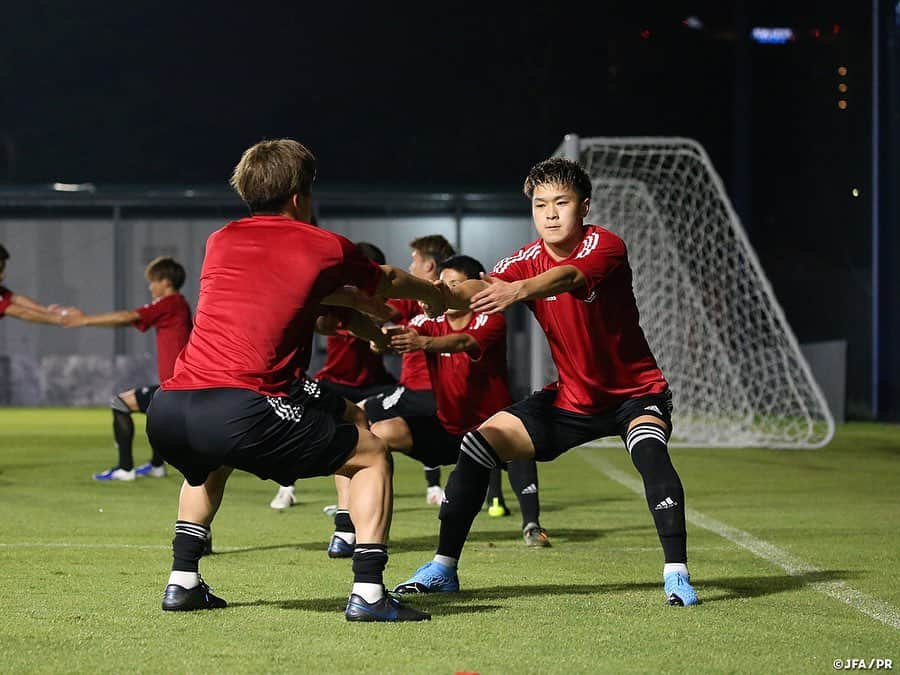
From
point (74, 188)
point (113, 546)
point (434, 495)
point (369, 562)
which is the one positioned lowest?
point (434, 495)

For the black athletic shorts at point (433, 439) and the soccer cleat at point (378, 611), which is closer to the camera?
the soccer cleat at point (378, 611)

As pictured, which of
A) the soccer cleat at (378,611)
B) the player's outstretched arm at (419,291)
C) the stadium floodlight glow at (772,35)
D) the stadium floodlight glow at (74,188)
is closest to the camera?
the soccer cleat at (378,611)

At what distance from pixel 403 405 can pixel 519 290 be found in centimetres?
321

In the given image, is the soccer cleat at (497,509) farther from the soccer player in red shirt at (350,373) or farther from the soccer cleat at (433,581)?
the soccer cleat at (433,581)

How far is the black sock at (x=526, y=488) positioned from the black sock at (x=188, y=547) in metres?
2.55

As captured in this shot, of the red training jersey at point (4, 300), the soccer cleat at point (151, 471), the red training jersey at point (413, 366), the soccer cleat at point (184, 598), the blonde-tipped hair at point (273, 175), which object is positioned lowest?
the soccer cleat at point (151, 471)

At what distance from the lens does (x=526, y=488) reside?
714cm

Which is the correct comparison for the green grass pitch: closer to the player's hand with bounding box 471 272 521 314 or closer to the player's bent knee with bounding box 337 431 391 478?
the player's bent knee with bounding box 337 431 391 478

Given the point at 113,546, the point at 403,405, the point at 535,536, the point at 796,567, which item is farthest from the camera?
the point at 403,405

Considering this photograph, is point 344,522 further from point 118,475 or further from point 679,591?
point 118,475

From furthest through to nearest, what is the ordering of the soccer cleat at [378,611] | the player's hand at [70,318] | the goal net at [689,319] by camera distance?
the goal net at [689,319] → the player's hand at [70,318] → the soccer cleat at [378,611]

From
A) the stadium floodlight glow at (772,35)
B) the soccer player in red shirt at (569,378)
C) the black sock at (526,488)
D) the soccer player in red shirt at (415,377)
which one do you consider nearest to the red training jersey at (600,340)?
the soccer player in red shirt at (569,378)

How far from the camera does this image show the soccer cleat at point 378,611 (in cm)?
462

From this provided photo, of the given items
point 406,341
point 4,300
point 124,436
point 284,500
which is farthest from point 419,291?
point 124,436
